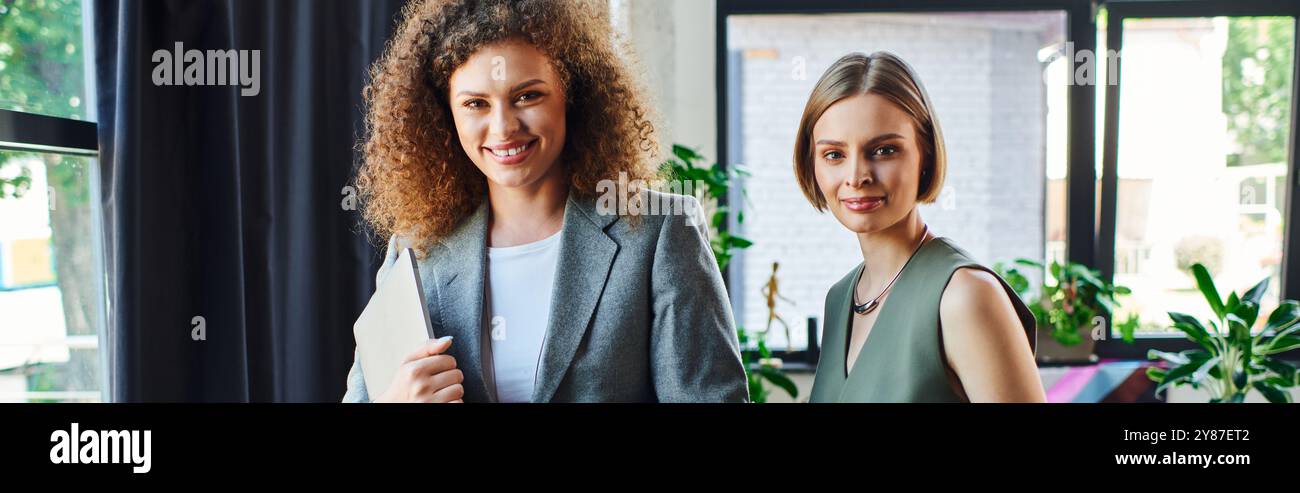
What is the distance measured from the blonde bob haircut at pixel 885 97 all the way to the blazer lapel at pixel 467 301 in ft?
1.47

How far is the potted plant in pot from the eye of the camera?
2.69m

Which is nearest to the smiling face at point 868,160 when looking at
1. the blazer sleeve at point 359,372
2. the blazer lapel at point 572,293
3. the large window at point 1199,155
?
the blazer lapel at point 572,293

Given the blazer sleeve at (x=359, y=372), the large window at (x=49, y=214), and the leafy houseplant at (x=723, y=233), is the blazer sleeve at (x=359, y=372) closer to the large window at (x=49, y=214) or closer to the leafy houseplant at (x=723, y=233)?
the large window at (x=49, y=214)

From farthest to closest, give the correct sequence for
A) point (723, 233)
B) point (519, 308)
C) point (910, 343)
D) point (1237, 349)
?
point (723, 233), point (1237, 349), point (519, 308), point (910, 343)

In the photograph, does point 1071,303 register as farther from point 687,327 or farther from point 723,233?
point 687,327

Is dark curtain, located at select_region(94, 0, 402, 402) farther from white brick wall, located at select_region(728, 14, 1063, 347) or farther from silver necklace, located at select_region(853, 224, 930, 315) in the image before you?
white brick wall, located at select_region(728, 14, 1063, 347)

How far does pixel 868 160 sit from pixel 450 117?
591 millimetres

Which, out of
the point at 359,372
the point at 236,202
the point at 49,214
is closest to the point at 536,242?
the point at 359,372

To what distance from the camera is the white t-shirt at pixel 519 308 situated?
1115 millimetres

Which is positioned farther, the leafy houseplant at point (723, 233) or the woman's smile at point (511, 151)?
the leafy houseplant at point (723, 233)

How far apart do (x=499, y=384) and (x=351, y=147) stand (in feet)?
3.04

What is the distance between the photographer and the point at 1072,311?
8.89ft
